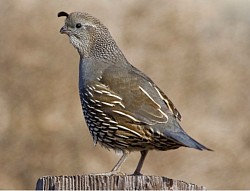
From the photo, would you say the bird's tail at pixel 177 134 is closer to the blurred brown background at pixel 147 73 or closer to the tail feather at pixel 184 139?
the tail feather at pixel 184 139

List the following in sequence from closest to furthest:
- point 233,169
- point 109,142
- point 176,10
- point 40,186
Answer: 1. point 40,186
2. point 109,142
3. point 233,169
4. point 176,10

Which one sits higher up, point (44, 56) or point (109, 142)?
point (44, 56)

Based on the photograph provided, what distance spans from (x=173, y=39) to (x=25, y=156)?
413cm

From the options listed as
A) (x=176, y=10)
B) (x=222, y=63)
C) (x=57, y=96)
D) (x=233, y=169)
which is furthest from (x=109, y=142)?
(x=176, y=10)

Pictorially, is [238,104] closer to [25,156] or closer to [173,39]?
[173,39]

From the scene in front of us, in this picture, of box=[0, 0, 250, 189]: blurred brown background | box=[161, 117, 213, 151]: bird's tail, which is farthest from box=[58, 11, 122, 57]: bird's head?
box=[0, 0, 250, 189]: blurred brown background

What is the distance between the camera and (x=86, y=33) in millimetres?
9711

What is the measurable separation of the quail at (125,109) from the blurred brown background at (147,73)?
611 cm

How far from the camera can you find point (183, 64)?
746 inches

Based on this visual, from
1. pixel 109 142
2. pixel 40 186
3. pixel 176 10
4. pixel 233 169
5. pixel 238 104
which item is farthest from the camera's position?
pixel 176 10

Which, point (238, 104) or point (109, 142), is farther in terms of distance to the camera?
point (238, 104)

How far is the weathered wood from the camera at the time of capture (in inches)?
271

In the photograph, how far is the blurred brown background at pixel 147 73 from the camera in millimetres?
16125

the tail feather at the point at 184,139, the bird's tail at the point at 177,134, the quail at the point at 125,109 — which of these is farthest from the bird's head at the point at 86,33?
the tail feather at the point at 184,139
